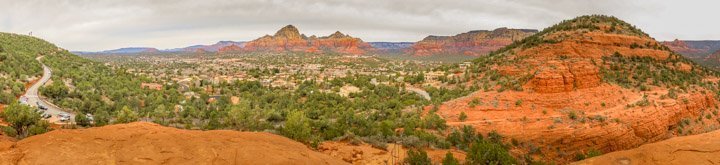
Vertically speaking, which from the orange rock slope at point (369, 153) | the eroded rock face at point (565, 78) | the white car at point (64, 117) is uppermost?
the eroded rock face at point (565, 78)

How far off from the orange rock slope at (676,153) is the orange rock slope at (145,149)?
9.52 metres

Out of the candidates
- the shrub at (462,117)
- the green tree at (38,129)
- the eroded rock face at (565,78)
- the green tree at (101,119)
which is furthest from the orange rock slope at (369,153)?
the green tree at (101,119)

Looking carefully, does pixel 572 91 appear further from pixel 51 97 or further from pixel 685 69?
pixel 51 97

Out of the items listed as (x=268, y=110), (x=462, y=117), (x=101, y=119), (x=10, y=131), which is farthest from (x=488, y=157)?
(x=101, y=119)

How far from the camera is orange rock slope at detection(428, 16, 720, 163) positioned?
34062mm

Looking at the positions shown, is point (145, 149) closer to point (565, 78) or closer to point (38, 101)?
point (565, 78)

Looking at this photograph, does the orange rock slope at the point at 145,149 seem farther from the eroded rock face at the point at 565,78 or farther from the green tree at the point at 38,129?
the eroded rock face at the point at 565,78

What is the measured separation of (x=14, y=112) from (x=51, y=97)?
27486 millimetres

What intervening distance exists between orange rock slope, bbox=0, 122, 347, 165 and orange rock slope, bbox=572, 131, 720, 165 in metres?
9.52

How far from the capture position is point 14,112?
28.9 meters

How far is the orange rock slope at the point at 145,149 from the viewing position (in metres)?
12.6

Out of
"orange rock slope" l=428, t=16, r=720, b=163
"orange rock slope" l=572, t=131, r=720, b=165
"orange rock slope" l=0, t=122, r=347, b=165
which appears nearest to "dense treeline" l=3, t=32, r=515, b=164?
"orange rock slope" l=428, t=16, r=720, b=163

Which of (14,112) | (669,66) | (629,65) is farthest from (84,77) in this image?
(669,66)

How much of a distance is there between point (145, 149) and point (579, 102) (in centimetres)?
3639
